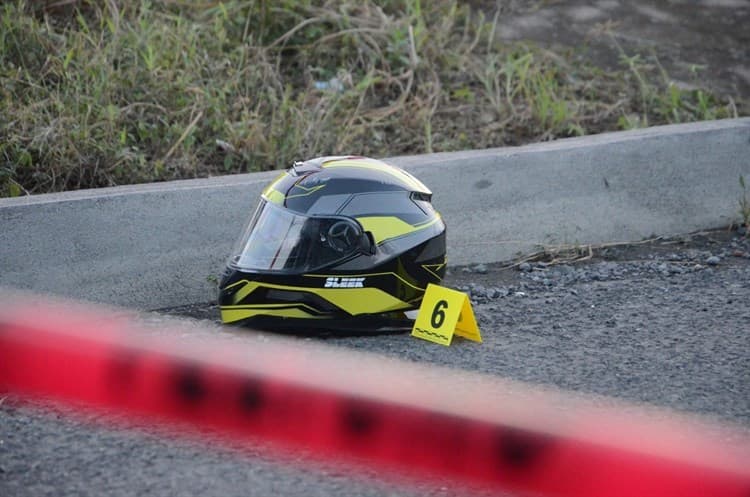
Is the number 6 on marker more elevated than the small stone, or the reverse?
the number 6 on marker

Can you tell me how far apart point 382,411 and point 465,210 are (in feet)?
6.97

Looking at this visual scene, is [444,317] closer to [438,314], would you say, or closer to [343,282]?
[438,314]

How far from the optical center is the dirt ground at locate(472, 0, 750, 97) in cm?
748

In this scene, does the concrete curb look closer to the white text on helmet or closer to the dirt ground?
the white text on helmet

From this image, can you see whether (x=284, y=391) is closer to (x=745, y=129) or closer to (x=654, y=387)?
(x=654, y=387)

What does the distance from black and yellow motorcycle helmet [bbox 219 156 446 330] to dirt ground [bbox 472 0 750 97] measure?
351 cm

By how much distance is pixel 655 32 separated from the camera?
7945 mm

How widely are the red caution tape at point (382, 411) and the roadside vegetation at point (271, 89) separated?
135cm

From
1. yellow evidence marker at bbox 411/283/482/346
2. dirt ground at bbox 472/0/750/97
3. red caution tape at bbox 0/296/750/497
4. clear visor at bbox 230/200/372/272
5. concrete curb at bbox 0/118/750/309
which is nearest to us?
red caution tape at bbox 0/296/750/497

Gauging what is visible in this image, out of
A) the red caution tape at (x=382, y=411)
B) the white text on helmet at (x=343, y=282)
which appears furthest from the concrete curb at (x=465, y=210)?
the white text on helmet at (x=343, y=282)

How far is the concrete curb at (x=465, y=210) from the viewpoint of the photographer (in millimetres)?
4660

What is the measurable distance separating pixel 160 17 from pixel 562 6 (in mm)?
3202

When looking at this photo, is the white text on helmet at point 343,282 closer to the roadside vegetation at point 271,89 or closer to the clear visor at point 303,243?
the clear visor at point 303,243

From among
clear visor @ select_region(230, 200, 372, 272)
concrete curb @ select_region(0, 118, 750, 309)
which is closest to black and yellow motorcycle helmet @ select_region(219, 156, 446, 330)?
clear visor @ select_region(230, 200, 372, 272)
